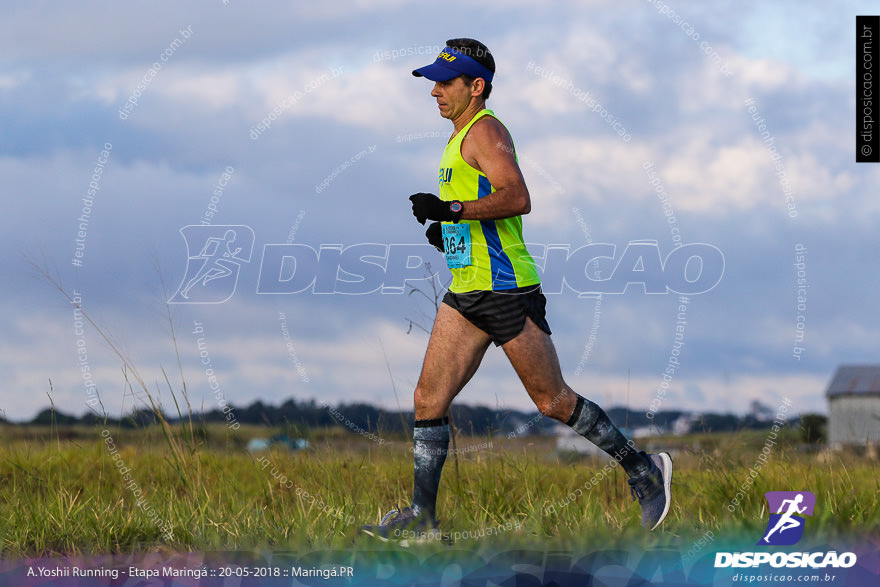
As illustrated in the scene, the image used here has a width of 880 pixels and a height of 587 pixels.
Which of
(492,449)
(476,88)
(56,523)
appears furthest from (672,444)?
(56,523)

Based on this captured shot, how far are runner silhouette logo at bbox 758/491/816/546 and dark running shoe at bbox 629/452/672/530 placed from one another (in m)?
0.54

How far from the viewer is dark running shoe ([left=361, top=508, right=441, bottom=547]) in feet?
14.9

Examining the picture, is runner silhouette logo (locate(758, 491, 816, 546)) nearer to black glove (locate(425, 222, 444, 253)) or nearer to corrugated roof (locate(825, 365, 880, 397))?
black glove (locate(425, 222, 444, 253))

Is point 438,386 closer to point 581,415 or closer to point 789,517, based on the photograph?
point 581,415

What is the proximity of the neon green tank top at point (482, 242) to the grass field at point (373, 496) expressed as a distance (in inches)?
51.7

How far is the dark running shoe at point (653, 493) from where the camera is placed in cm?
483

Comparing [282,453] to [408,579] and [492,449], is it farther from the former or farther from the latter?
[408,579]

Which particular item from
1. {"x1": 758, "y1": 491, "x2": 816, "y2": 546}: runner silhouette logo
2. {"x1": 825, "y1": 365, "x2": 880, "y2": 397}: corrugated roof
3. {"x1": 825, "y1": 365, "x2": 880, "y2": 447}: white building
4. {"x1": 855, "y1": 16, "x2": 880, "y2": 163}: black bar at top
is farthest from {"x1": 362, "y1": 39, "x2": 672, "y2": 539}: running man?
{"x1": 825, "y1": 365, "x2": 880, "y2": 397}: corrugated roof

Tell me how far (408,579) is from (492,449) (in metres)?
2.08

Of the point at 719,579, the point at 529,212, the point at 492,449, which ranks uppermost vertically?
the point at 529,212

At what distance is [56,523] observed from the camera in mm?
4926

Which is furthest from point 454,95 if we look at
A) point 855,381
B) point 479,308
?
point 855,381

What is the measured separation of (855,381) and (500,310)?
3021cm

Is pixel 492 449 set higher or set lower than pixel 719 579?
higher
